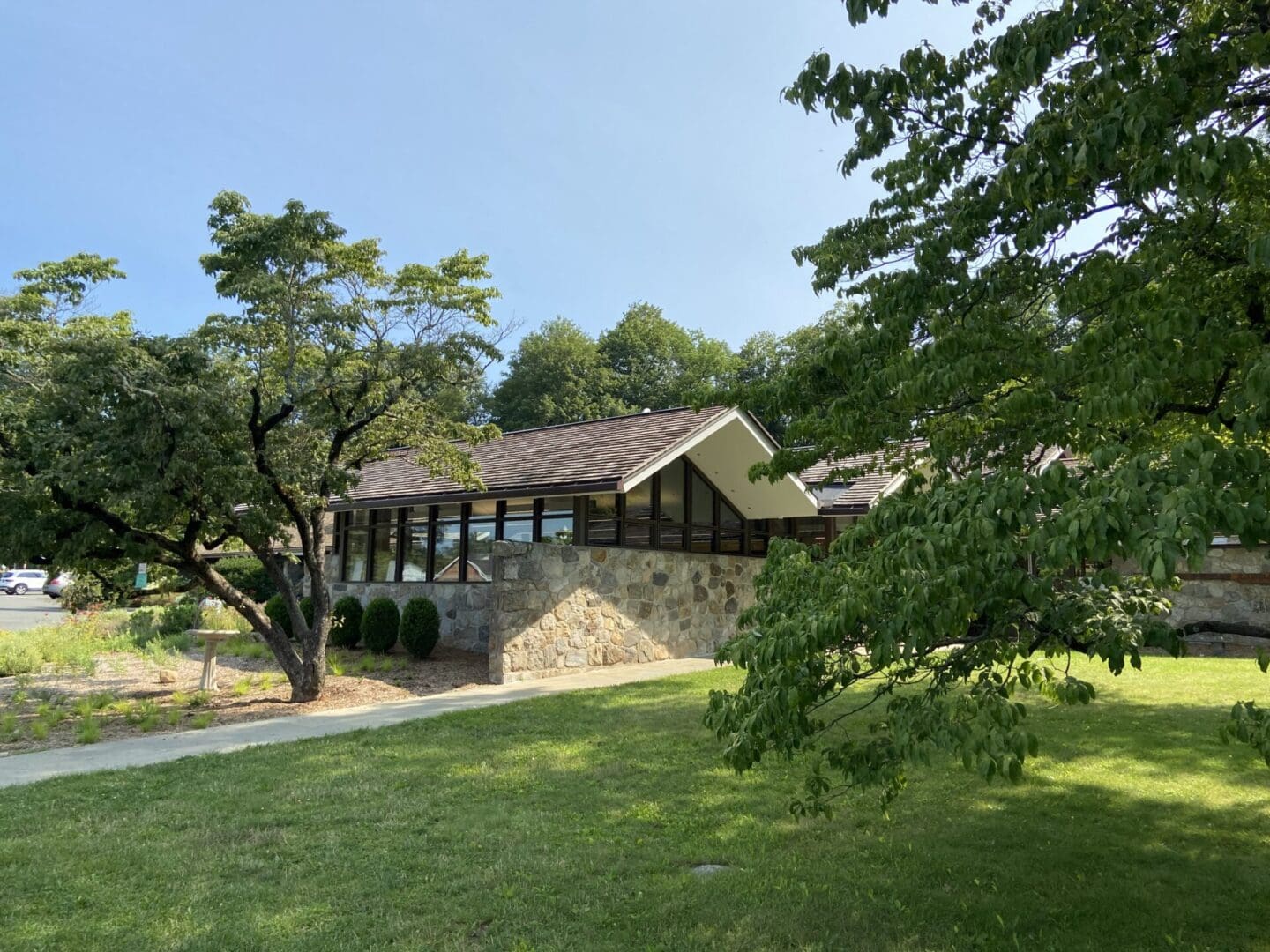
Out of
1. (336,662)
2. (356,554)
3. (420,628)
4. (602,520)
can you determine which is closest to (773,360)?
(356,554)

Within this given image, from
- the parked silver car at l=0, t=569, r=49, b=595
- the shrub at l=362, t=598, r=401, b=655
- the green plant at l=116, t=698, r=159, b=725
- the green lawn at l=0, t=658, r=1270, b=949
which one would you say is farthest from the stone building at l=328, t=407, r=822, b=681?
the parked silver car at l=0, t=569, r=49, b=595

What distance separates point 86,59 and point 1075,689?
1057 centimetres

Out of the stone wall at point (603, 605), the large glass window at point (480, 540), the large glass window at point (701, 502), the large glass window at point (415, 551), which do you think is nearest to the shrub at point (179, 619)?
the large glass window at point (415, 551)

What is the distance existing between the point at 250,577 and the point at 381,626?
8.78 metres

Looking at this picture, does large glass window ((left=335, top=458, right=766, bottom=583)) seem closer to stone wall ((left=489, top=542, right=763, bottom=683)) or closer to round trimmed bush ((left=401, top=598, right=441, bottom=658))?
stone wall ((left=489, top=542, right=763, bottom=683))

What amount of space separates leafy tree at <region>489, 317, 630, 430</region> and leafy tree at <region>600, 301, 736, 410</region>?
128cm

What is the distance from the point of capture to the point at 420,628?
14.0 m

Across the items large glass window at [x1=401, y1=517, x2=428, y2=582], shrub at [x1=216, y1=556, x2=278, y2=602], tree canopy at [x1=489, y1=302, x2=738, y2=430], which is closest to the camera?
large glass window at [x1=401, y1=517, x2=428, y2=582]

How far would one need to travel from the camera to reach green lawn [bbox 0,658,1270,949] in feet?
12.5

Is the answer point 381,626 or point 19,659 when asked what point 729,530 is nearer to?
point 381,626

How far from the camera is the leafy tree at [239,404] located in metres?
8.32

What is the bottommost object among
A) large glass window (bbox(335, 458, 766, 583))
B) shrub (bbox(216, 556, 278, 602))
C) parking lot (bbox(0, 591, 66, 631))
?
parking lot (bbox(0, 591, 66, 631))

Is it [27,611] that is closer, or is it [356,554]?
[356,554]

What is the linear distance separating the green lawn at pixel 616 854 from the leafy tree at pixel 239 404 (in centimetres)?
313
